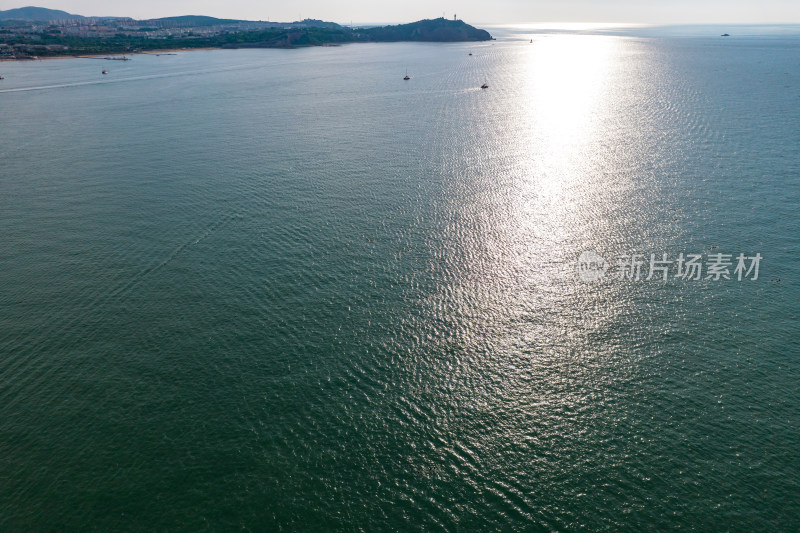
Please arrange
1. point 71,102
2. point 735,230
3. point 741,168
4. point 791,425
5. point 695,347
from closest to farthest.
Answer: point 791,425 → point 695,347 → point 735,230 → point 741,168 → point 71,102

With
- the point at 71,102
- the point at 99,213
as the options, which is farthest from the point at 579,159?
the point at 71,102

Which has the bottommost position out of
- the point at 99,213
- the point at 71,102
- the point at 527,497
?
the point at 527,497

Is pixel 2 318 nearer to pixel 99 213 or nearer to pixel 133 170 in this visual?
pixel 99 213

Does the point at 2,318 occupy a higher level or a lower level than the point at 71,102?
lower

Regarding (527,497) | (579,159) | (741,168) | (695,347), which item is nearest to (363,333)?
(527,497)

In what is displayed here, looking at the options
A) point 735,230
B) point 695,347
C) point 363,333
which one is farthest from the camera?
point 735,230

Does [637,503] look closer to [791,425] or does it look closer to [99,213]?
[791,425]

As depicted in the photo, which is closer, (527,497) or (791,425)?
(527,497)
